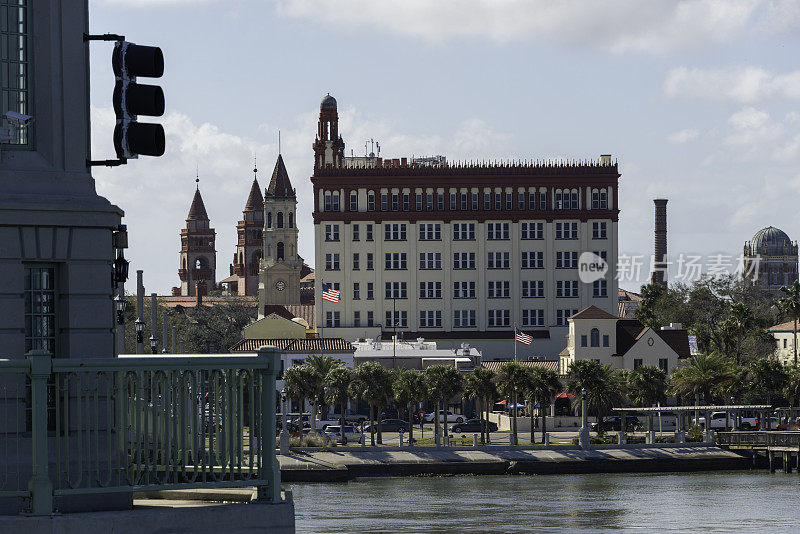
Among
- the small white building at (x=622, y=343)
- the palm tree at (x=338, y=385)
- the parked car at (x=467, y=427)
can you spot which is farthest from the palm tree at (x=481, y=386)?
the small white building at (x=622, y=343)

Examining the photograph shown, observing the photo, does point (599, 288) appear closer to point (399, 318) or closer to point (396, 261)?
point (399, 318)

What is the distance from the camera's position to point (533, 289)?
140 metres

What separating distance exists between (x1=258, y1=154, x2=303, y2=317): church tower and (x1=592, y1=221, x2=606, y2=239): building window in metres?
44.1

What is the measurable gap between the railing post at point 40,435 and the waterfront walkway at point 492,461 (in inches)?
2376

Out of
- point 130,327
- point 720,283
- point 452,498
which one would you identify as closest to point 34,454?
point 452,498

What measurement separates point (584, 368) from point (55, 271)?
7236cm

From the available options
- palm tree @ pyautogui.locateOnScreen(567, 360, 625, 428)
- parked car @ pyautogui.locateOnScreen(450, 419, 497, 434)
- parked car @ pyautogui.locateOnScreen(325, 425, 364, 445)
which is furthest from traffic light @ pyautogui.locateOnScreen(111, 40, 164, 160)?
parked car @ pyautogui.locateOnScreen(450, 419, 497, 434)

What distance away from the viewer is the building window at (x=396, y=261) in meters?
140

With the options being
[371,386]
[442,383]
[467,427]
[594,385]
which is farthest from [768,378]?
[371,386]

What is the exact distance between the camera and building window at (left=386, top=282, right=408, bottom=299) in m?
139

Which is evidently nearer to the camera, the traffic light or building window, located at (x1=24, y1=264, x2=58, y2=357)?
the traffic light

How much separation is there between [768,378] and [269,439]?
266 feet

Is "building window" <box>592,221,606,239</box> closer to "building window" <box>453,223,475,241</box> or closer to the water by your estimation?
"building window" <box>453,223,475,241</box>

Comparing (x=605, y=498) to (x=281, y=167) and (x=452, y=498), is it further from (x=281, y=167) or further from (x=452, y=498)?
(x=281, y=167)
